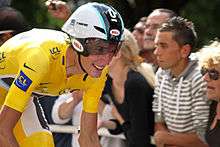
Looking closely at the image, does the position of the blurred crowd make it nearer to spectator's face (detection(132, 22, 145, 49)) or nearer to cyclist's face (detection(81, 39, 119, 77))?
spectator's face (detection(132, 22, 145, 49))

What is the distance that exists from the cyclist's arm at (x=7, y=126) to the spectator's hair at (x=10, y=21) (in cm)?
171

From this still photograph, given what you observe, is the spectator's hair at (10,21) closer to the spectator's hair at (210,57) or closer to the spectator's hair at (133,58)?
the spectator's hair at (133,58)

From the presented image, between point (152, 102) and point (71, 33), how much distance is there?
6.07 ft

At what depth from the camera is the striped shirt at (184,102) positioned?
21.6 ft

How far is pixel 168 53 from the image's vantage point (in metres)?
6.86

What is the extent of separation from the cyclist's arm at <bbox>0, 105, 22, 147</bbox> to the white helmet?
668 mm

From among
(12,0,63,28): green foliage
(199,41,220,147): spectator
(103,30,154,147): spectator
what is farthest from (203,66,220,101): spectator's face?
(12,0,63,28): green foliage

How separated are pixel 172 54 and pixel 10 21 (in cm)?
146

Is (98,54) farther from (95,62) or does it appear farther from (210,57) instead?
(210,57)

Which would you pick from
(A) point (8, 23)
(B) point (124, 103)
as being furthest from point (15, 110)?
(B) point (124, 103)

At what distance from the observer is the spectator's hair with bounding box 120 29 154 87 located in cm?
713

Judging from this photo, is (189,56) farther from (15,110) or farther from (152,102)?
(15,110)

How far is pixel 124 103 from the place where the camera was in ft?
23.4

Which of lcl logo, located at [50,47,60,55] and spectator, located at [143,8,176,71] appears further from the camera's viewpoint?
spectator, located at [143,8,176,71]
